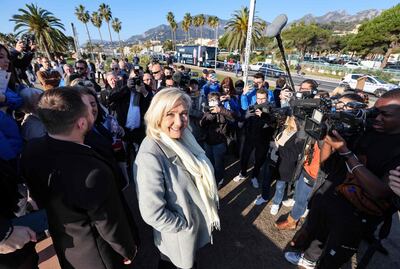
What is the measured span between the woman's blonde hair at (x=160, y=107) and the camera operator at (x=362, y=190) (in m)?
1.32

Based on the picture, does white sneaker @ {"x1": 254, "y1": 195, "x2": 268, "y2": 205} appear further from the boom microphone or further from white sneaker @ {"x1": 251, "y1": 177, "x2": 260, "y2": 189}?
the boom microphone

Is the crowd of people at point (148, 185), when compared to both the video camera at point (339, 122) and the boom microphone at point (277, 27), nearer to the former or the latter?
the video camera at point (339, 122)

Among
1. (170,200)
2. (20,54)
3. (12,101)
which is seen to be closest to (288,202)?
(170,200)

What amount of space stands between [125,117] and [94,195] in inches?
109

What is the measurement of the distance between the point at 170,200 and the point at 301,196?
216 cm

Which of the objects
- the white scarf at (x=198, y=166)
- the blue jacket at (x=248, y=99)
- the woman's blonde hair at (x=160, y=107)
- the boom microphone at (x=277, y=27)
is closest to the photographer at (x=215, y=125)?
the blue jacket at (x=248, y=99)

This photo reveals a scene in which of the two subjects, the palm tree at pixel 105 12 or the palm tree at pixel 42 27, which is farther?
the palm tree at pixel 105 12

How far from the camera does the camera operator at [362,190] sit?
5.63 feet

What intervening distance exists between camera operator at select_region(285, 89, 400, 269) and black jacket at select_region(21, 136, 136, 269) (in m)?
1.81

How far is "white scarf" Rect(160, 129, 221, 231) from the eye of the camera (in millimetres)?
1736

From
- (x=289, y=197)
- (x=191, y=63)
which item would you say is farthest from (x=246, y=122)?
(x=191, y=63)

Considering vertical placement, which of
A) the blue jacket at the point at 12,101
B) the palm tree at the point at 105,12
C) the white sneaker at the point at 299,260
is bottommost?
the white sneaker at the point at 299,260

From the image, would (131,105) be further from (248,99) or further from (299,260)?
(299,260)

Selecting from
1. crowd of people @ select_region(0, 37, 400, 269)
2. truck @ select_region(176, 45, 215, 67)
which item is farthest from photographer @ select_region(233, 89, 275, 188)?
truck @ select_region(176, 45, 215, 67)
